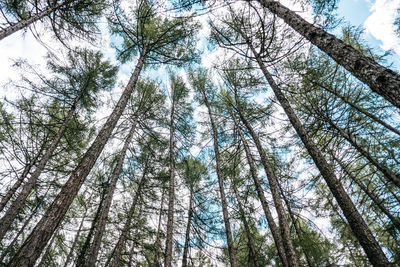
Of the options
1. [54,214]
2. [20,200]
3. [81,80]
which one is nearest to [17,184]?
[20,200]

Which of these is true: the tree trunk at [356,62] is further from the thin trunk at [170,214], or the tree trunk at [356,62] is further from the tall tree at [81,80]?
the tall tree at [81,80]

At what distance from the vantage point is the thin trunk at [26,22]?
13.5ft

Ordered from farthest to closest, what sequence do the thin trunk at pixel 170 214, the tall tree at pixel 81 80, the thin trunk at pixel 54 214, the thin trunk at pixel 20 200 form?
1. the tall tree at pixel 81 80
2. the thin trunk at pixel 170 214
3. the thin trunk at pixel 20 200
4. the thin trunk at pixel 54 214

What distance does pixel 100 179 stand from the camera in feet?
23.6

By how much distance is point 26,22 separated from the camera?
15.2ft

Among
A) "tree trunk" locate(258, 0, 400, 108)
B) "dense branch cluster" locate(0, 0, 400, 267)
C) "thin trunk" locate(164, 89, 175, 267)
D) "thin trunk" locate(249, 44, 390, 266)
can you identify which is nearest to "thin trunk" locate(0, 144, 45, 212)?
"dense branch cluster" locate(0, 0, 400, 267)

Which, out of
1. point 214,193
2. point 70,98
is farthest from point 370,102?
point 70,98

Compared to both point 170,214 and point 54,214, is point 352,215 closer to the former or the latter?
point 54,214

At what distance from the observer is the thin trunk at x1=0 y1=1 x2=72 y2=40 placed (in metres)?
4.12

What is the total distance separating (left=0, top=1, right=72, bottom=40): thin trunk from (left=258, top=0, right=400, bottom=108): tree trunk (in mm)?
6124

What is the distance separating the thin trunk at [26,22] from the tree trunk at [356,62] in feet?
20.1

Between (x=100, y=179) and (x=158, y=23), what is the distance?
641 centimetres

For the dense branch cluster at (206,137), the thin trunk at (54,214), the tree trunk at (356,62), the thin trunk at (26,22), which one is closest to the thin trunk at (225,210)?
the dense branch cluster at (206,137)

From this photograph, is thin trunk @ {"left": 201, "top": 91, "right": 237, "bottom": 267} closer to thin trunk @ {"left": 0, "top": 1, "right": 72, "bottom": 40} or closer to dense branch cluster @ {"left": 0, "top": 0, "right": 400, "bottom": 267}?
dense branch cluster @ {"left": 0, "top": 0, "right": 400, "bottom": 267}
